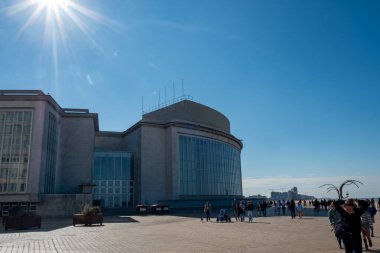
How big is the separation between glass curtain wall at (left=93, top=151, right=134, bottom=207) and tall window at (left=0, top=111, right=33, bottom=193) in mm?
14789

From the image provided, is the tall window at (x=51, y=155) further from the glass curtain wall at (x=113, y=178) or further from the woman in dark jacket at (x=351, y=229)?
the woman in dark jacket at (x=351, y=229)

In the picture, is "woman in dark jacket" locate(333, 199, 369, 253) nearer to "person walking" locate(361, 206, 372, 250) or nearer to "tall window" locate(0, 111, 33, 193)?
"person walking" locate(361, 206, 372, 250)

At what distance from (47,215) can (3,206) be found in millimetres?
4629

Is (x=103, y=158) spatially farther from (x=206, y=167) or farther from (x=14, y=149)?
(x=206, y=167)

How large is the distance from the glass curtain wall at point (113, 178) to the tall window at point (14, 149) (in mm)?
14789

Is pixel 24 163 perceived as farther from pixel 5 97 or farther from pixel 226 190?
pixel 226 190

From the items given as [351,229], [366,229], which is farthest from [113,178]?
[351,229]

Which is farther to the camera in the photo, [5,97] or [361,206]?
[5,97]

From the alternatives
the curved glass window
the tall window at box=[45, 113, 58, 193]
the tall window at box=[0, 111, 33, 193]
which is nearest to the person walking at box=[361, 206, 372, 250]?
the tall window at box=[0, 111, 33, 193]

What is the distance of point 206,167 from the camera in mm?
55688

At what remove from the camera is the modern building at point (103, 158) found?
36312mm

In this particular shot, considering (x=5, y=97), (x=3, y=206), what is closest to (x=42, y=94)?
(x=5, y=97)

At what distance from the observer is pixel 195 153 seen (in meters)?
54.2

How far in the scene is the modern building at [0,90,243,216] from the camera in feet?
119
